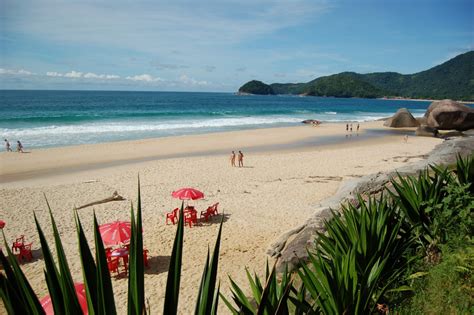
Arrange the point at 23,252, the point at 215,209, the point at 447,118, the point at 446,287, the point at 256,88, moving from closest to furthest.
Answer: the point at 446,287 < the point at 23,252 < the point at 215,209 < the point at 447,118 < the point at 256,88

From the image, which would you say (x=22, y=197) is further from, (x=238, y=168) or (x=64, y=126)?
(x=64, y=126)

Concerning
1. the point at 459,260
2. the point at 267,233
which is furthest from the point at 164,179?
the point at 459,260

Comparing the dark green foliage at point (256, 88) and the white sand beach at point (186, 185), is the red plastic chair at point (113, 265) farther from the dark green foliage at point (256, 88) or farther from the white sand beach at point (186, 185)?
the dark green foliage at point (256, 88)

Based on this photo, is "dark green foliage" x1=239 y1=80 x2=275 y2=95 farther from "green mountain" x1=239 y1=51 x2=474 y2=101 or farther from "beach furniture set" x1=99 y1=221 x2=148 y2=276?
"beach furniture set" x1=99 y1=221 x2=148 y2=276

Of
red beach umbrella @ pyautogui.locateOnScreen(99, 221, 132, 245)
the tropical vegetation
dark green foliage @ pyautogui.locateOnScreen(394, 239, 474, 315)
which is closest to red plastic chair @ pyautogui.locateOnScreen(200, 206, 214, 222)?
red beach umbrella @ pyautogui.locateOnScreen(99, 221, 132, 245)

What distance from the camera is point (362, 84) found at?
6959 inches

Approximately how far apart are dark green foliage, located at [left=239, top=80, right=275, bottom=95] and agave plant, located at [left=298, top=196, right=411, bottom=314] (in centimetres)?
18193

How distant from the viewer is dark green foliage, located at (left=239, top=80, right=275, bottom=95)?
18288 cm

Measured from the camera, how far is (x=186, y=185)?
49.0 ft

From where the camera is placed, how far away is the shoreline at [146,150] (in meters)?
18.4

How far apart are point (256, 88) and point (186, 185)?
172 metres

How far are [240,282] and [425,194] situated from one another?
3832mm

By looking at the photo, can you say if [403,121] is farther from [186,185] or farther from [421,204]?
[421,204]

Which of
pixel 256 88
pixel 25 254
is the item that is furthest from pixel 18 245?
pixel 256 88
